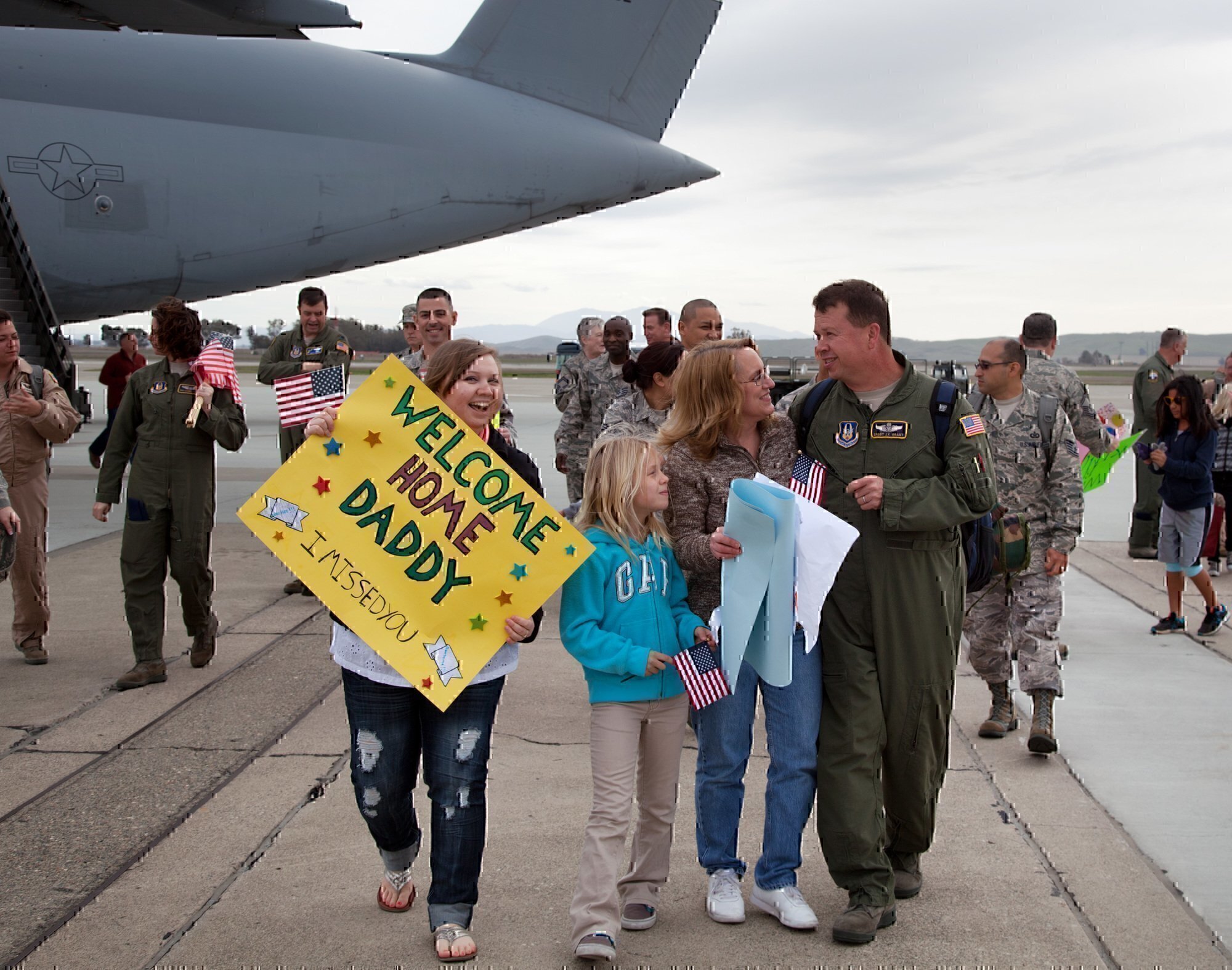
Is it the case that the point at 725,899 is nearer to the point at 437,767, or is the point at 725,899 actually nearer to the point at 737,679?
the point at 737,679

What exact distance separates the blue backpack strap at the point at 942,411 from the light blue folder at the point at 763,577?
0.59 m

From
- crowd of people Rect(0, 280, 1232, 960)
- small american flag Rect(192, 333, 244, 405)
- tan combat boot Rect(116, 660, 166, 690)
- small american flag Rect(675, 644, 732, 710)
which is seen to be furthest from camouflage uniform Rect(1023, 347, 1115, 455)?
tan combat boot Rect(116, 660, 166, 690)

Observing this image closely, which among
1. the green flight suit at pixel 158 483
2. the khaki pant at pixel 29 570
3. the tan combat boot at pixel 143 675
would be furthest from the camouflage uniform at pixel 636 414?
the khaki pant at pixel 29 570

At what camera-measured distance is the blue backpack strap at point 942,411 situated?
3.51m

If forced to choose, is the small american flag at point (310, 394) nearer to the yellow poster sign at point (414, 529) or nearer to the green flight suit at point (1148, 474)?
the yellow poster sign at point (414, 529)

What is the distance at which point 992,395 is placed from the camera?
545 centimetres

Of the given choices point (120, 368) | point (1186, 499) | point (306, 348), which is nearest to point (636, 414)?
point (306, 348)

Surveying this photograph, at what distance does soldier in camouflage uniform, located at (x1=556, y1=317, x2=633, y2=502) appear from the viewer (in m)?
8.25

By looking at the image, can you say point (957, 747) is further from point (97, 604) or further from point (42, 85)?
point (42, 85)

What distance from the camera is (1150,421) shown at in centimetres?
1102

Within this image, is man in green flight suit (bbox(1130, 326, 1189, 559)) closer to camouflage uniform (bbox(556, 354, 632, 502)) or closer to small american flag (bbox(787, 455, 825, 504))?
camouflage uniform (bbox(556, 354, 632, 502))

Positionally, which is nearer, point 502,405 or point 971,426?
point 971,426

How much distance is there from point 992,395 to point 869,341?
7.23ft

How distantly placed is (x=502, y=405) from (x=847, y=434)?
A: 4.61 ft
